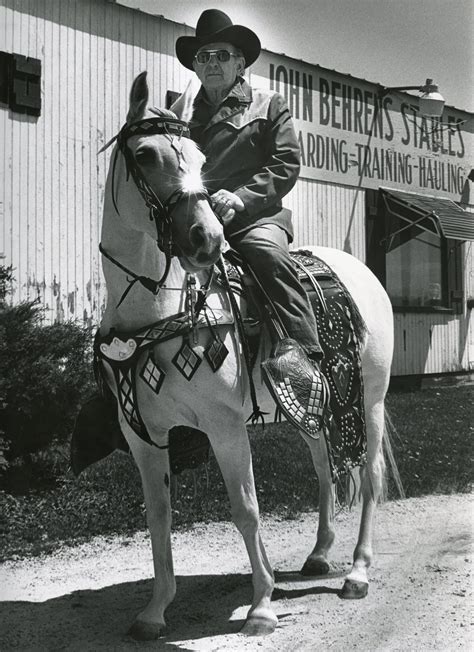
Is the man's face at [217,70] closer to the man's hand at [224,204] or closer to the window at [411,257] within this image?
the man's hand at [224,204]

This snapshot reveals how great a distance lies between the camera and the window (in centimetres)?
1059

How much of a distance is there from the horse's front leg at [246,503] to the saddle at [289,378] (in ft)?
0.82

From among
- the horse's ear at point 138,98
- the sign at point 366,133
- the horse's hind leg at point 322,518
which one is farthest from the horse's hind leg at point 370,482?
the sign at point 366,133

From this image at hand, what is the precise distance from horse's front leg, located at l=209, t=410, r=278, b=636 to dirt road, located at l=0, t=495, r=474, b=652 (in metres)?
0.08

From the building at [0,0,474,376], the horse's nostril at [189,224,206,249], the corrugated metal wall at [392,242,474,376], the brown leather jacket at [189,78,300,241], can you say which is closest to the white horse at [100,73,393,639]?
the horse's nostril at [189,224,206,249]

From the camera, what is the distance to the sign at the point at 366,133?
290 inches

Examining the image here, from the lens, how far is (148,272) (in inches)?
120

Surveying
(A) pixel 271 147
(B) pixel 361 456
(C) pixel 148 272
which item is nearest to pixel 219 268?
(C) pixel 148 272

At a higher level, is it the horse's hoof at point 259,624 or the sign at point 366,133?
the sign at point 366,133

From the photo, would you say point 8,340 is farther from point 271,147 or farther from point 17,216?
point 271,147

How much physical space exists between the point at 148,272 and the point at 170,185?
428 mm

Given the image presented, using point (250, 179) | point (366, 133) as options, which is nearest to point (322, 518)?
point (250, 179)

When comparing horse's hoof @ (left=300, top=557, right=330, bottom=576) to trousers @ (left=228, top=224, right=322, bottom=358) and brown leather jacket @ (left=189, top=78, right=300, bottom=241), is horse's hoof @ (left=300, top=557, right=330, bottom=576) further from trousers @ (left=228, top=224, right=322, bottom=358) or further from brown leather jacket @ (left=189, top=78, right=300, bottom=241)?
brown leather jacket @ (left=189, top=78, right=300, bottom=241)

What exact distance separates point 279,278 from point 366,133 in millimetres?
5699
